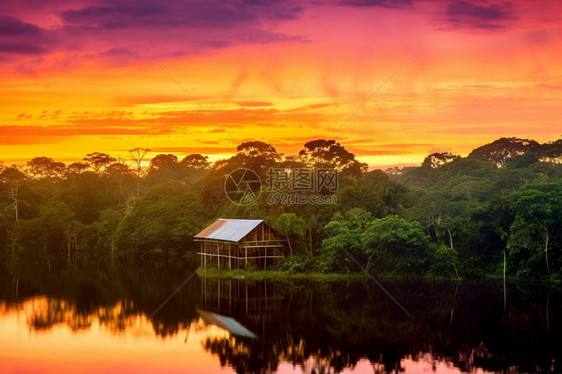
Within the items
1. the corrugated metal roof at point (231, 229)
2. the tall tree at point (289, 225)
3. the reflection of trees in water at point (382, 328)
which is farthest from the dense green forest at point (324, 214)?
the reflection of trees in water at point (382, 328)

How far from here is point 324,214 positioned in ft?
143

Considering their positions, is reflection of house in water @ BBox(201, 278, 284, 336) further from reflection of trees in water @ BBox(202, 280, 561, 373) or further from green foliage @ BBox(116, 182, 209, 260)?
green foliage @ BBox(116, 182, 209, 260)

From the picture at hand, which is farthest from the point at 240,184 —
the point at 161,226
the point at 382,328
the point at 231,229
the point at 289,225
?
the point at 382,328

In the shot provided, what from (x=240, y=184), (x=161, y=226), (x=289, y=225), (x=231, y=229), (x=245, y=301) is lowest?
(x=245, y=301)

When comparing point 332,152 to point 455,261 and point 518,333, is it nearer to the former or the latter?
point 455,261

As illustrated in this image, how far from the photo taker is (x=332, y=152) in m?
57.4

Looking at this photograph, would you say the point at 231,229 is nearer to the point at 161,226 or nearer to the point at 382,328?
the point at 161,226

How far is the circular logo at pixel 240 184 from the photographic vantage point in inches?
2137

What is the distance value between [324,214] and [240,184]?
13.5m

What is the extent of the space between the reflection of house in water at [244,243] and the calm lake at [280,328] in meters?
2.71

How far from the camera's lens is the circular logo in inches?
2137

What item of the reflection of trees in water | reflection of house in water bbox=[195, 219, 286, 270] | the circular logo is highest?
the circular logo

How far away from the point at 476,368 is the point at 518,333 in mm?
5534

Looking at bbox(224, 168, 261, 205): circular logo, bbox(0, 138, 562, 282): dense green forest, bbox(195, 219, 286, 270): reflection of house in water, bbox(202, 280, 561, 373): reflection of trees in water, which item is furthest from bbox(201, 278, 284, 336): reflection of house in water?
bbox(224, 168, 261, 205): circular logo
